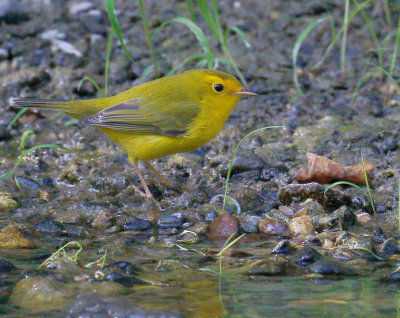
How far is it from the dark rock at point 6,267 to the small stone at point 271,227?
1847 mm

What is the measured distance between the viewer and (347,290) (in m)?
3.57

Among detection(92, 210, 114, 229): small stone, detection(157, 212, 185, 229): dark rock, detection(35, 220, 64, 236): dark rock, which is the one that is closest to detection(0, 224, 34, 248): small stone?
detection(35, 220, 64, 236): dark rock

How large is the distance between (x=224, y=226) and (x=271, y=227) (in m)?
0.35

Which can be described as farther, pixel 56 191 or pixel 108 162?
pixel 108 162

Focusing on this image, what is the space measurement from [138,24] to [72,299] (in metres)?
6.43

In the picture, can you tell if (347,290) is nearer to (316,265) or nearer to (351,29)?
(316,265)

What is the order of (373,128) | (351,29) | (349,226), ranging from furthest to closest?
(351,29)
(373,128)
(349,226)

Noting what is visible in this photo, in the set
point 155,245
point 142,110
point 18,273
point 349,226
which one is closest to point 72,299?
point 18,273

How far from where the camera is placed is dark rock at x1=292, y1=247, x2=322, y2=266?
3979 millimetres

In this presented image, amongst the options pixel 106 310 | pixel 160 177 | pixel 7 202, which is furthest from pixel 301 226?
pixel 7 202

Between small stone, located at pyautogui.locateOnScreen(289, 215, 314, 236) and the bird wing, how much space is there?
138 cm

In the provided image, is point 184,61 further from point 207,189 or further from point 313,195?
point 313,195

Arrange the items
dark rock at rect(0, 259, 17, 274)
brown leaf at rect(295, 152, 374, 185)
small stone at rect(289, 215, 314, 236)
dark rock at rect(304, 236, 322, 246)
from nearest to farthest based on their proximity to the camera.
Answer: dark rock at rect(0, 259, 17, 274) < dark rock at rect(304, 236, 322, 246) < small stone at rect(289, 215, 314, 236) < brown leaf at rect(295, 152, 374, 185)

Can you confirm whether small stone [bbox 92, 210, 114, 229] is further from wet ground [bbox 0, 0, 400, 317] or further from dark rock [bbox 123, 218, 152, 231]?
dark rock [bbox 123, 218, 152, 231]
